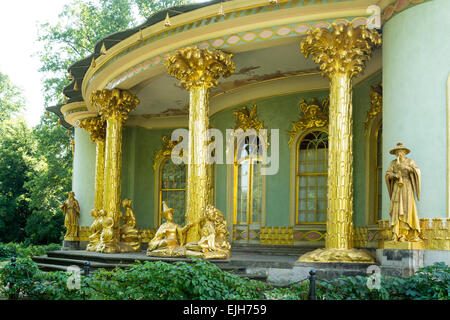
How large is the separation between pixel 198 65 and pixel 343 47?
11.3 feet

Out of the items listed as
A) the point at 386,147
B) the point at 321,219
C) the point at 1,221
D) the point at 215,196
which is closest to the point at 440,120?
the point at 386,147

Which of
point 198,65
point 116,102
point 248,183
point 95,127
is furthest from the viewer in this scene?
point 95,127

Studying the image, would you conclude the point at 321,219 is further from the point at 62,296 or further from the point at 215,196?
the point at 62,296

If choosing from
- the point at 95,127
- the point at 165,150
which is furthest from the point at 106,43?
the point at 165,150

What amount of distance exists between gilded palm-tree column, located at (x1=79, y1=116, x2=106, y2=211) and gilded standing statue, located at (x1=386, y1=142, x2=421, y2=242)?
11936 mm

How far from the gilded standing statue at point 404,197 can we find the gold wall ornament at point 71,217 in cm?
1308

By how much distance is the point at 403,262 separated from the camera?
9.42 meters

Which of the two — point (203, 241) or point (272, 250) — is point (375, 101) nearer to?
point (272, 250)

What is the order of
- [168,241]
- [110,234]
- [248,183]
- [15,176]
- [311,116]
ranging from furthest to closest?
[15,176]
[248,183]
[311,116]
[110,234]
[168,241]

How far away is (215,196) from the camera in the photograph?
58.4 feet

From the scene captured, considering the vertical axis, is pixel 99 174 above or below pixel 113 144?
below

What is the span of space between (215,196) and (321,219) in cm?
377

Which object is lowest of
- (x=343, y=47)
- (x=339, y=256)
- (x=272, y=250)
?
(x=272, y=250)

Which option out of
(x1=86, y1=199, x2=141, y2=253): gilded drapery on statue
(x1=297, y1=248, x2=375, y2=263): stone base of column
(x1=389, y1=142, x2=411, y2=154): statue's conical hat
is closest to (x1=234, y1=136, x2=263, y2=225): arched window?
(x1=86, y1=199, x2=141, y2=253): gilded drapery on statue
